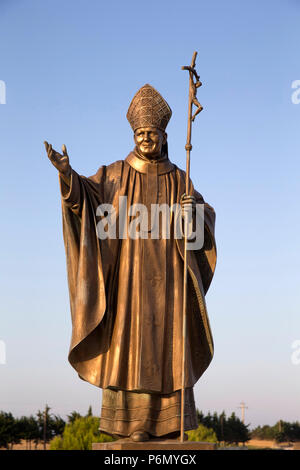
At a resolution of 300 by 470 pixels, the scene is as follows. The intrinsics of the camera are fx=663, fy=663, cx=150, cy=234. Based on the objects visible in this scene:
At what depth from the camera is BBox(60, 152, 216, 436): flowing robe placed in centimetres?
955

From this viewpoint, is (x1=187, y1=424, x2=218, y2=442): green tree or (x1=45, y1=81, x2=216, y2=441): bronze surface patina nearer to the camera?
(x1=45, y1=81, x2=216, y2=441): bronze surface patina

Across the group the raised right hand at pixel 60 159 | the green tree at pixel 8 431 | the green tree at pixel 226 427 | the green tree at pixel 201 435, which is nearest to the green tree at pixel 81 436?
the green tree at pixel 201 435

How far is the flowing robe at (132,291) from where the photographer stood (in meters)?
9.55

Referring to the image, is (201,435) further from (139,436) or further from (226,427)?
(139,436)

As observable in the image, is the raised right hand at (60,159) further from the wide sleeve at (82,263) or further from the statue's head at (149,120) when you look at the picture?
the statue's head at (149,120)

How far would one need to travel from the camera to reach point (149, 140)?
10414mm

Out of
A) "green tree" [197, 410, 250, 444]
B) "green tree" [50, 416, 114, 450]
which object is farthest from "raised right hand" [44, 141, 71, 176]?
"green tree" [197, 410, 250, 444]

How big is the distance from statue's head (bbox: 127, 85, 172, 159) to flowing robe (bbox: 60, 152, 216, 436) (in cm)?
27

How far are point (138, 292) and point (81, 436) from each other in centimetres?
2955

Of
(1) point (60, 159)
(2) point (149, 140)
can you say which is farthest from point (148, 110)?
(1) point (60, 159)

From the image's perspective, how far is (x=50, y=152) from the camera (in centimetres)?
945

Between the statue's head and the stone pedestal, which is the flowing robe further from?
the stone pedestal
